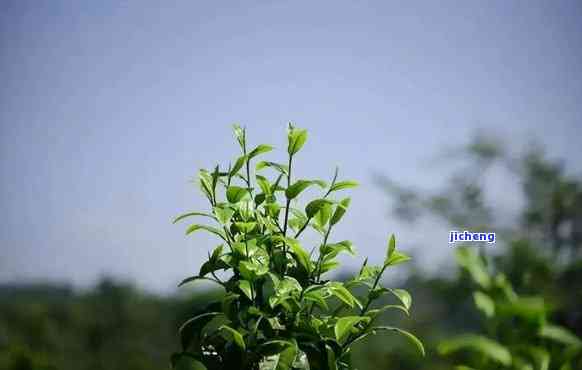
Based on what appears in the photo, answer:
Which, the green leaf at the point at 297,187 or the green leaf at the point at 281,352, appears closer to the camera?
the green leaf at the point at 281,352

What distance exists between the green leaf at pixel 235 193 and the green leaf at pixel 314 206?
0.13 meters

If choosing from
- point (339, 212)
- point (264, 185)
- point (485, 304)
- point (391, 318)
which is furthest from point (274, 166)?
point (391, 318)

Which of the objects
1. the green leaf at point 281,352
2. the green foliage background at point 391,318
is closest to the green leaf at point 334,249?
the green leaf at point 281,352

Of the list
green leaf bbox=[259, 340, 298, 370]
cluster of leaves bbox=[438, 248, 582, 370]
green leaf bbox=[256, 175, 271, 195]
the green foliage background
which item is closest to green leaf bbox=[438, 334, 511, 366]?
cluster of leaves bbox=[438, 248, 582, 370]

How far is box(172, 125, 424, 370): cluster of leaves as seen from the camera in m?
1.19

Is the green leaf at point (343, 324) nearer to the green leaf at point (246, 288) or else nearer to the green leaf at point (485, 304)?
the green leaf at point (246, 288)

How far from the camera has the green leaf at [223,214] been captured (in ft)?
4.07

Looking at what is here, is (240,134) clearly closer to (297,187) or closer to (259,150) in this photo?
(259,150)

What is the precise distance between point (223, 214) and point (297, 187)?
15 centimetres

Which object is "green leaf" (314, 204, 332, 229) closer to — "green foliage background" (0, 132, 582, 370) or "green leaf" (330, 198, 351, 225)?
"green leaf" (330, 198, 351, 225)

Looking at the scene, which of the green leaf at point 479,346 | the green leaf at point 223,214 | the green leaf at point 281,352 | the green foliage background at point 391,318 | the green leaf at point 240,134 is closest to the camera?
the green leaf at point 479,346

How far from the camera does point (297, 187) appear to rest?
4.24 feet

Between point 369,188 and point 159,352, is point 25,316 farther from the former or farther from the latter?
point 369,188

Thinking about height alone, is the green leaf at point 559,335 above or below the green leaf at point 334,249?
below
